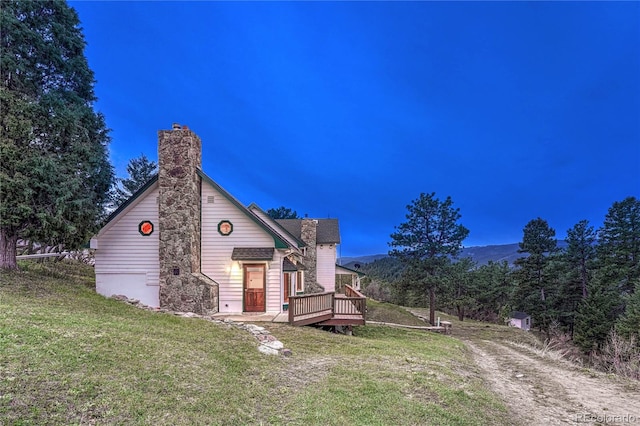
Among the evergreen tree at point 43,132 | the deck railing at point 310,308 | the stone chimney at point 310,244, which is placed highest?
the evergreen tree at point 43,132

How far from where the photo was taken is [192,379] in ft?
16.1

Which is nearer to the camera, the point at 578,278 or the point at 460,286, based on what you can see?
the point at 578,278

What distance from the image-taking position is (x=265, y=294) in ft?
40.5

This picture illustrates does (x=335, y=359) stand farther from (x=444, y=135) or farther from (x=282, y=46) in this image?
(x=444, y=135)

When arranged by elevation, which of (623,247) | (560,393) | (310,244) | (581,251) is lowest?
(560,393)

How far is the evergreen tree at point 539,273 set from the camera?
28688 millimetres

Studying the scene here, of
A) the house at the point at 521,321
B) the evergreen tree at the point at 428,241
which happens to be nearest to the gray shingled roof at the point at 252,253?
the evergreen tree at the point at 428,241

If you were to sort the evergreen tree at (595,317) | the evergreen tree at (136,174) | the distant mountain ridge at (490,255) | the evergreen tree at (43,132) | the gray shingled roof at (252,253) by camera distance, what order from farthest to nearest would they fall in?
the distant mountain ridge at (490,255) < the evergreen tree at (136,174) < the evergreen tree at (595,317) < the gray shingled roof at (252,253) < the evergreen tree at (43,132)

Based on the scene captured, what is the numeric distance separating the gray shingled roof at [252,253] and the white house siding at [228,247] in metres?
0.20

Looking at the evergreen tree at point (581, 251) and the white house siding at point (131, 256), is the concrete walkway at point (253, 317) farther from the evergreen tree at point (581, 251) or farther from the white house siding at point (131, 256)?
the evergreen tree at point (581, 251)

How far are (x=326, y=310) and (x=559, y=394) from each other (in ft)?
25.4

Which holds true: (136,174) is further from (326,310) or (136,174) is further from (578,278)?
(578,278)

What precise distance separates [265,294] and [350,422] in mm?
8408

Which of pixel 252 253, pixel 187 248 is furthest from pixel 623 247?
pixel 187 248
